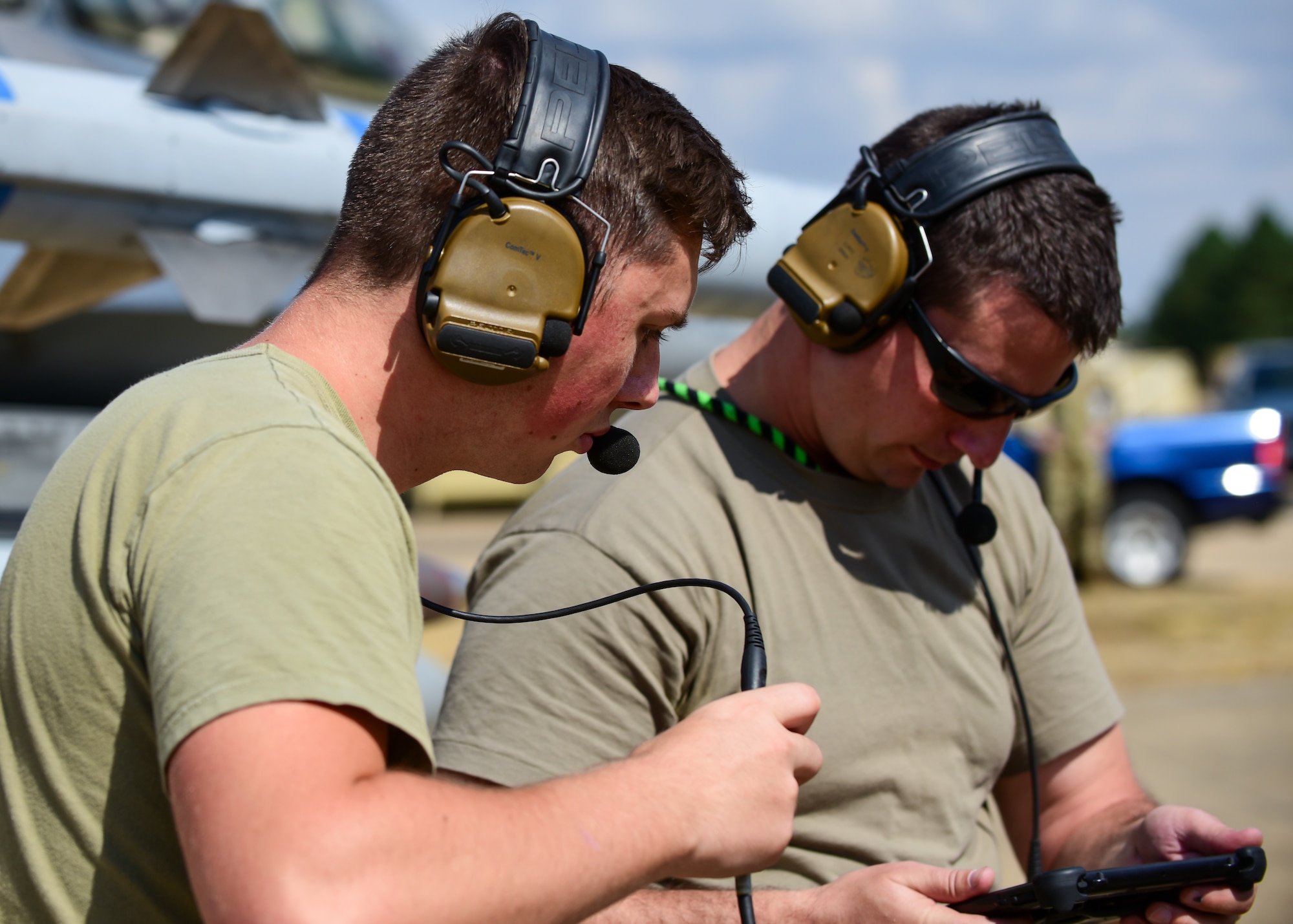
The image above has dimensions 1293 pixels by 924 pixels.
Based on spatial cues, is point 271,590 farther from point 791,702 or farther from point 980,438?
point 980,438

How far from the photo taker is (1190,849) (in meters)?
1.94

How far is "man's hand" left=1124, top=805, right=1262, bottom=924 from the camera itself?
1779mm

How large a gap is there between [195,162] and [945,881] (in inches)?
98.2

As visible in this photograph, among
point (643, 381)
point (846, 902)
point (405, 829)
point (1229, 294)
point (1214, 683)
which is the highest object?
point (1229, 294)

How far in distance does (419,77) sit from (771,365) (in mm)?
965

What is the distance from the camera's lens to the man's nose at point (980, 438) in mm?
2049

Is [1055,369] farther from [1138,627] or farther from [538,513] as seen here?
[1138,627]

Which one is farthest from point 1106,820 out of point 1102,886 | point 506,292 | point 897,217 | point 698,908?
point 506,292

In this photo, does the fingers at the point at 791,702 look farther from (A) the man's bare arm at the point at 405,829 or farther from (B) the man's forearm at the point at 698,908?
(B) the man's forearm at the point at 698,908

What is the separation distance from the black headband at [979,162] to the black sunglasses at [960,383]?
7.1 inches

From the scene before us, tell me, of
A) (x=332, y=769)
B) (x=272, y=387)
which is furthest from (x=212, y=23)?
(x=332, y=769)

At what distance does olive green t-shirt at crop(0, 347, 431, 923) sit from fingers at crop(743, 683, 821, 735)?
13.5 inches

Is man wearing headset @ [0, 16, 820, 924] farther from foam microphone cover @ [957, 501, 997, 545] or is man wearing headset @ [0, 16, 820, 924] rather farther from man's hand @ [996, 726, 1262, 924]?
man's hand @ [996, 726, 1262, 924]

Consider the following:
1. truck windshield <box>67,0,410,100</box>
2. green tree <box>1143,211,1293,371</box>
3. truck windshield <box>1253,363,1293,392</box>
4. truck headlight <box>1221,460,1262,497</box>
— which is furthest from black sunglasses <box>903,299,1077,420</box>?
green tree <box>1143,211,1293,371</box>
